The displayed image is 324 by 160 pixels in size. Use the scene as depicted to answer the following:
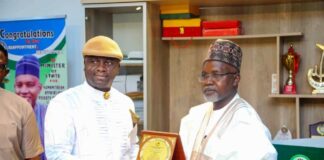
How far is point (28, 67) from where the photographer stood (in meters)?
3.73

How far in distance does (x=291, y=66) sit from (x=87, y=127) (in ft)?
6.11

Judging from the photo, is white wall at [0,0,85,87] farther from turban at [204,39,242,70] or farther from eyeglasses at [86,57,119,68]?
turban at [204,39,242,70]

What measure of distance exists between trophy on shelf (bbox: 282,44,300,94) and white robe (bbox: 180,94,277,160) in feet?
5.30

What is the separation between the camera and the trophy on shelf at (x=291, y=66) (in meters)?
3.53

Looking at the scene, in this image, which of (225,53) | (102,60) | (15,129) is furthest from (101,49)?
(225,53)

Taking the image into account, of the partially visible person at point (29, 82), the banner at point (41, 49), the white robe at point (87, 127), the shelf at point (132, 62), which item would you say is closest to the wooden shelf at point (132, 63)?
the shelf at point (132, 62)

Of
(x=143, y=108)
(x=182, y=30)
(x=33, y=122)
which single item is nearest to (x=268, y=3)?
(x=182, y=30)

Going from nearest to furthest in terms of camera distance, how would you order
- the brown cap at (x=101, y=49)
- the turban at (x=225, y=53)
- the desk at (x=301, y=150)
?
the desk at (x=301, y=150)
the turban at (x=225, y=53)
the brown cap at (x=101, y=49)

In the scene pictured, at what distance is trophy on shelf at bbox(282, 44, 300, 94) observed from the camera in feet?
11.6

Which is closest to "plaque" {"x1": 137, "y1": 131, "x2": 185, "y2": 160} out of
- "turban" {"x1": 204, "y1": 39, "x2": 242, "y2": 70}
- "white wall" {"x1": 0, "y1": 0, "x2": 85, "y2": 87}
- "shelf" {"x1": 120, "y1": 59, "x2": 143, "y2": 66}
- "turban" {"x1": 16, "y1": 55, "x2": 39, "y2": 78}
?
"turban" {"x1": 204, "y1": 39, "x2": 242, "y2": 70}

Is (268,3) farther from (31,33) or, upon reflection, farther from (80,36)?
(31,33)

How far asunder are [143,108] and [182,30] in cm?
73

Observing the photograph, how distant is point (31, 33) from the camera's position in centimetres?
408

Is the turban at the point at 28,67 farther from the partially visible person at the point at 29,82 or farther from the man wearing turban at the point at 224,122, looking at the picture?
the man wearing turban at the point at 224,122
